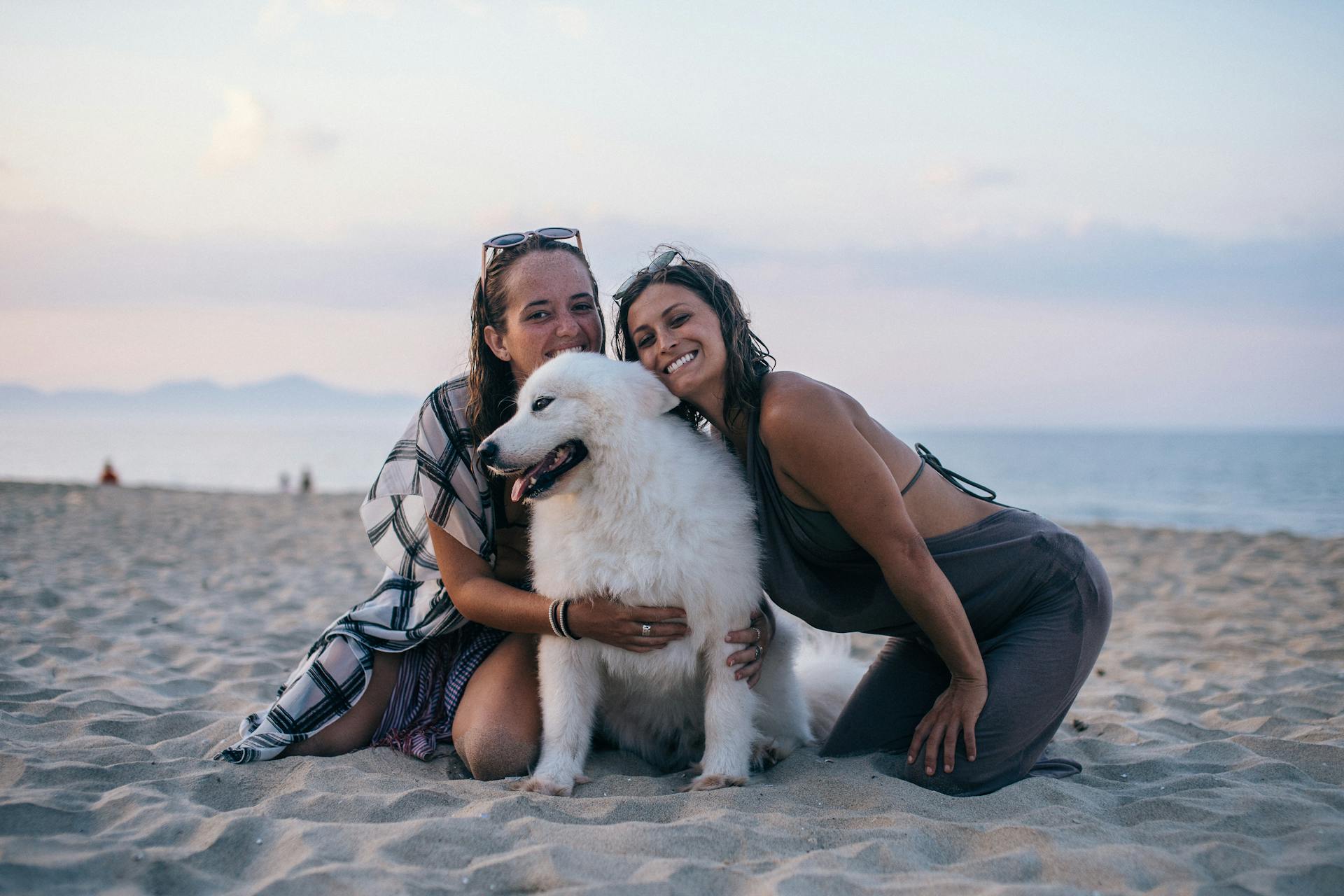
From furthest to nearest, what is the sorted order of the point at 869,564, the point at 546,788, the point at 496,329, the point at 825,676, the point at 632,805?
the point at 825,676 → the point at 496,329 → the point at 869,564 → the point at 546,788 → the point at 632,805

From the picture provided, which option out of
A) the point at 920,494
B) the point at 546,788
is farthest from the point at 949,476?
the point at 546,788

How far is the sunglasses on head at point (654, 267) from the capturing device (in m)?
2.83

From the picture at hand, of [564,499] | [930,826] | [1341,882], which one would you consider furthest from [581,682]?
[1341,882]

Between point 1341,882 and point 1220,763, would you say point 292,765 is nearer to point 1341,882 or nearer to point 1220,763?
point 1341,882

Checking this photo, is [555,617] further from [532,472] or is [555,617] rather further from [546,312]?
[546,312]

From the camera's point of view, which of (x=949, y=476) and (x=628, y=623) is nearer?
(x=628, y=623)

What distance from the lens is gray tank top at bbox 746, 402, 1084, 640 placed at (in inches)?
105

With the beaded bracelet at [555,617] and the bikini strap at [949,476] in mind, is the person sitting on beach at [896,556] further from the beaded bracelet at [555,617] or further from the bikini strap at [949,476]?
the beaded bracelet at [555,617]

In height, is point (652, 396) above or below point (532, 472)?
above

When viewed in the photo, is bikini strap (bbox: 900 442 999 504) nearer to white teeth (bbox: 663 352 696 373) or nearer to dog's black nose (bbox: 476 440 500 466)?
white teeth (bbox: 663 352 696 373)

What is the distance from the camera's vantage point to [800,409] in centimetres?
247

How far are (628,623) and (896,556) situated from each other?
80cm

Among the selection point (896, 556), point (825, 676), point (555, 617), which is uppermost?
point (896, 556)

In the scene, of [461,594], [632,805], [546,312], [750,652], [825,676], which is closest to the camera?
[632,805]
